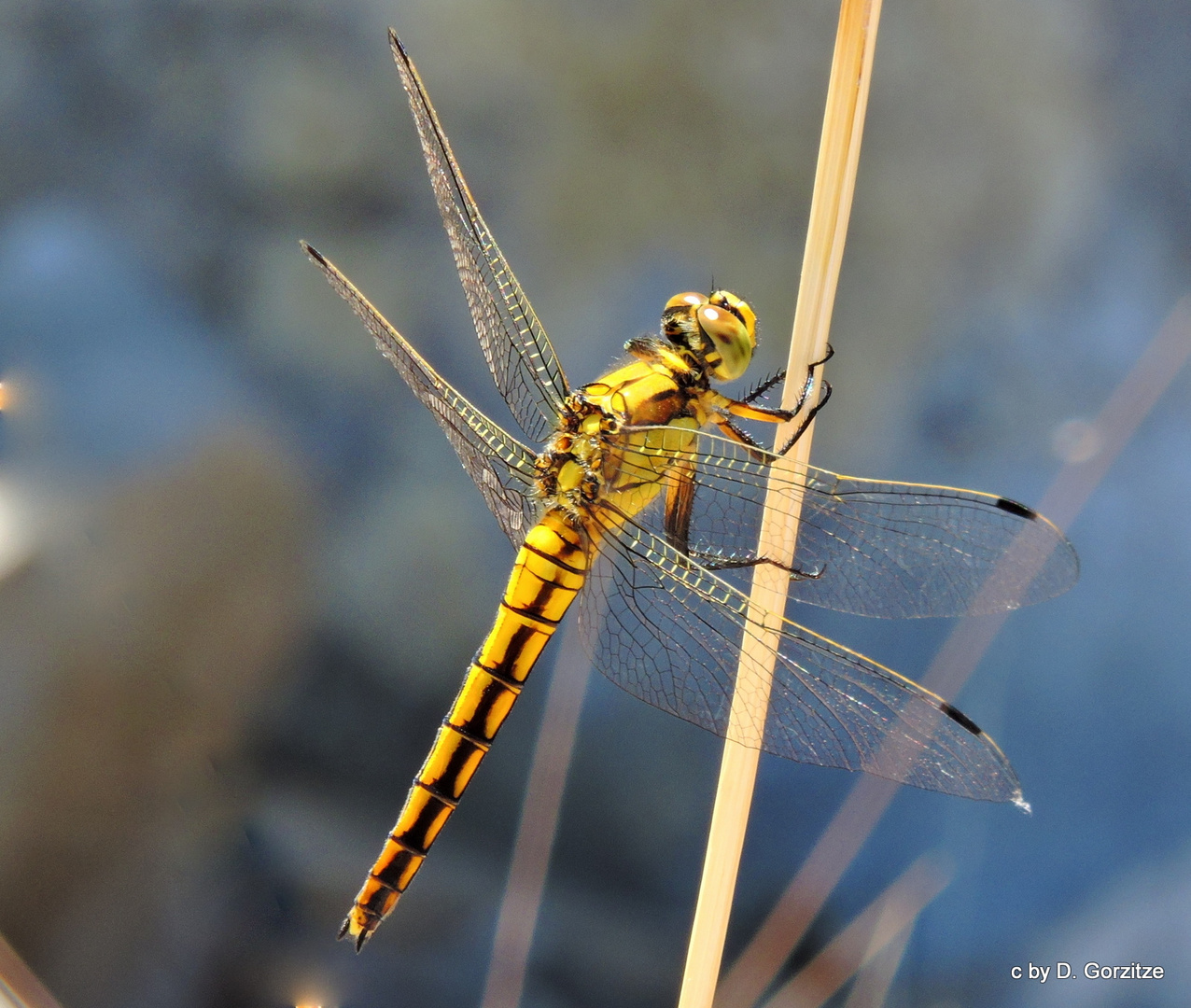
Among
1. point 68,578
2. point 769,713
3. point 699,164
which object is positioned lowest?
point 68,578

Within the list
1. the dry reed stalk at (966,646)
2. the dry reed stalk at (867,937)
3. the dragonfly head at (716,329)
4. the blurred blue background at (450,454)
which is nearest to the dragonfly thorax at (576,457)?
the dragonfly head at (716,329)

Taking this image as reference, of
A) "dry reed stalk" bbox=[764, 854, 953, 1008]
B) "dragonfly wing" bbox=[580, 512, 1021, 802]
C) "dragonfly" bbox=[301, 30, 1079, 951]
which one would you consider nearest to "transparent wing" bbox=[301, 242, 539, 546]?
"dragonfly" bbox=[301, 30, 1079, 951]

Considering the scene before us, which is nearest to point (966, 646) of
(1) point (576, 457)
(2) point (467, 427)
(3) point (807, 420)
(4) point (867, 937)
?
(4) point (867, 937)

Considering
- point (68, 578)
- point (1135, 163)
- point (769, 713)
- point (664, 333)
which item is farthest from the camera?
point (68, 578)

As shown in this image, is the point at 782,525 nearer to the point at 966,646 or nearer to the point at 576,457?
the point at 576,457

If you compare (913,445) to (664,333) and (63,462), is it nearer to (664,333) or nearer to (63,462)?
(664,333)

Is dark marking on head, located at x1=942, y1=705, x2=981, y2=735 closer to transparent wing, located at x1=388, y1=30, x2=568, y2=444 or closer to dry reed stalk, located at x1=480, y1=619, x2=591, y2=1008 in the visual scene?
transparent wing, located at x1=388, y1=30, x2=568, y2=444

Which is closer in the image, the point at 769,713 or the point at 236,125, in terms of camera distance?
the point at 769,713

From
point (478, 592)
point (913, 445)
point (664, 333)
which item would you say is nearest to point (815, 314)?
point (664, 333)
